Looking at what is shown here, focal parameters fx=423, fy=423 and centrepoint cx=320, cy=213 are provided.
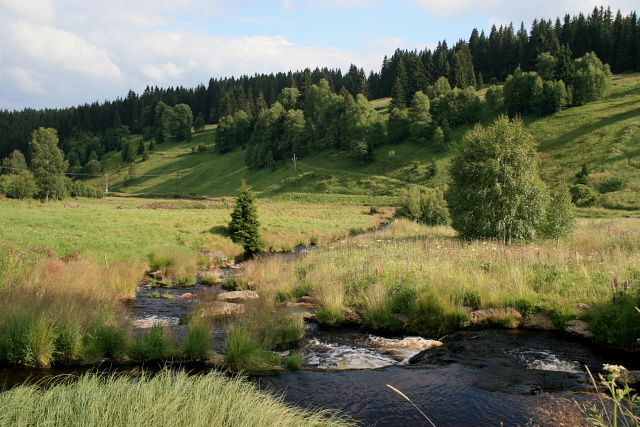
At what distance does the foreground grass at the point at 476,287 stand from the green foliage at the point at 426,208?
26033 mm

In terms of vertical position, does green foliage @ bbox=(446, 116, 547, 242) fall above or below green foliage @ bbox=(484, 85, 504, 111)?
below

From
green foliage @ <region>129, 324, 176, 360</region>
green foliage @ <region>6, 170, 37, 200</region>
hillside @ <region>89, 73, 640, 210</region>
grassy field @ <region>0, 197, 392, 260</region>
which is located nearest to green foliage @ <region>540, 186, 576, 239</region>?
grassy field @ <region>0, 197, 392, 260</region>

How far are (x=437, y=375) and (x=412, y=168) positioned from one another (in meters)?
79.1

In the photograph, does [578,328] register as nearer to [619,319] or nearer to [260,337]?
[619,319]

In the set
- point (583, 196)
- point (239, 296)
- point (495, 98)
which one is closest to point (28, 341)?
point (239, 296)

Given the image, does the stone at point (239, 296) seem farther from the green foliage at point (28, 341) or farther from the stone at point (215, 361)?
the green foliage at point (28, 341)

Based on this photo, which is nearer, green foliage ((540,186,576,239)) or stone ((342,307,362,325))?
stone ((342,307,362,325))

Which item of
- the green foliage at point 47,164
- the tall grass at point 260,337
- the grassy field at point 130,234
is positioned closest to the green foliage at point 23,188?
the green foliage at point 47,164

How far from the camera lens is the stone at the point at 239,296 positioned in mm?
15802

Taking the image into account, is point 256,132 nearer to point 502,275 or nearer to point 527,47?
point 527,47

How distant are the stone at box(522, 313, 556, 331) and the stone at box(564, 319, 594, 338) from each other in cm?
43

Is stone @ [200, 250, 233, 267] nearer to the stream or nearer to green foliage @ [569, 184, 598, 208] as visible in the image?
the stream

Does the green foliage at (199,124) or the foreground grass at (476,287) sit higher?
the green foliage at (199,124)

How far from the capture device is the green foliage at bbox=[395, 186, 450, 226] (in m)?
43.6
